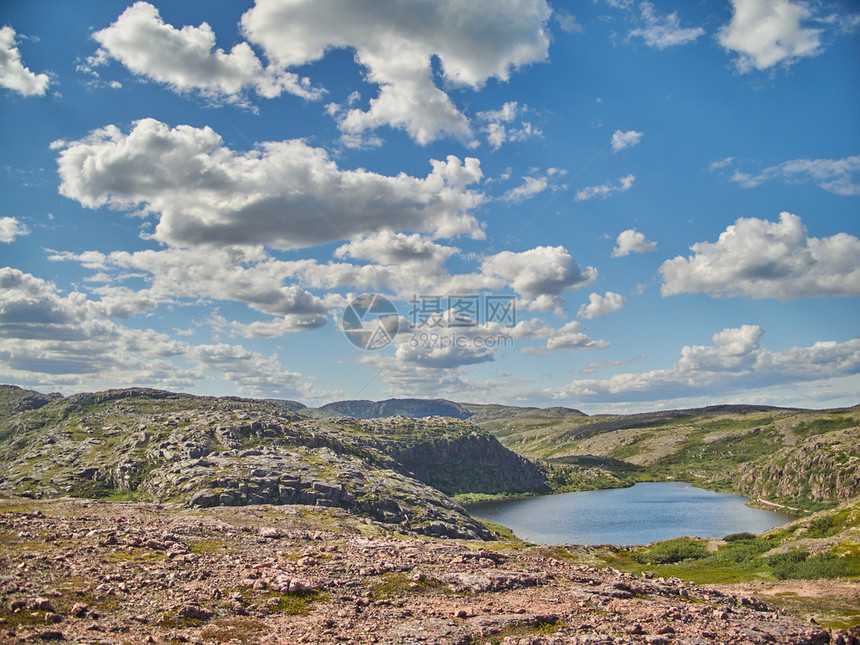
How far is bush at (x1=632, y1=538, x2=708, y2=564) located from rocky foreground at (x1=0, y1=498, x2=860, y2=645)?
205 feet

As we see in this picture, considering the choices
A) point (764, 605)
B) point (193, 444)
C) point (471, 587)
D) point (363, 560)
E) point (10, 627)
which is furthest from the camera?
point (193, 444)

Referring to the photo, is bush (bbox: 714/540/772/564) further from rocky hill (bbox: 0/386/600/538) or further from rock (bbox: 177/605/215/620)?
rock (bbox: 177/605/215/620)

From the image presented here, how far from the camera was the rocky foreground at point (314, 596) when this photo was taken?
25.6m

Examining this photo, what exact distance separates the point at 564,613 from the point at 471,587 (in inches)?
303

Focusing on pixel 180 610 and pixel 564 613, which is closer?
pixel 180 610

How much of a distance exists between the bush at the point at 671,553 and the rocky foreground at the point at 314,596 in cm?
6261

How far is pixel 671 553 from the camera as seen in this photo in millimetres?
106125

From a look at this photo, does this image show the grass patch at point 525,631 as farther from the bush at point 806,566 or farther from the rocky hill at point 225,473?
the rocky hill at point 225,473

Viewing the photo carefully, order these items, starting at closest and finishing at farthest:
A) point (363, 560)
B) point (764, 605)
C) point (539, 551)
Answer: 1. point (363, 560)
2. point (764, 605)
3. point (539, 551)

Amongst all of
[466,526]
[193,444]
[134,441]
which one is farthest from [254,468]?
[134,441]

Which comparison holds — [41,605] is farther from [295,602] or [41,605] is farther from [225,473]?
[225,473]

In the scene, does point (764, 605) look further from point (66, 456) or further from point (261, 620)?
point (66, 456)

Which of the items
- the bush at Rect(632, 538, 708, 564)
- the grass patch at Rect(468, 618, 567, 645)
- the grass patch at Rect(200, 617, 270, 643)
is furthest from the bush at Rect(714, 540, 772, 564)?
the grass patch at Rect(200, 617, 270, 643)

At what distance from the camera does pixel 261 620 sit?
2777 cm
